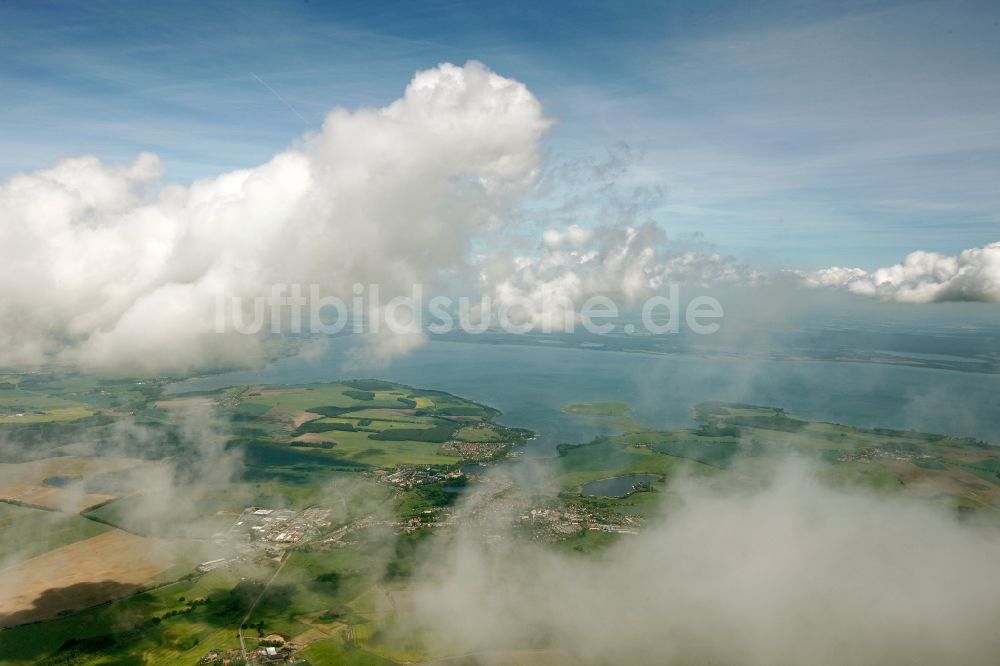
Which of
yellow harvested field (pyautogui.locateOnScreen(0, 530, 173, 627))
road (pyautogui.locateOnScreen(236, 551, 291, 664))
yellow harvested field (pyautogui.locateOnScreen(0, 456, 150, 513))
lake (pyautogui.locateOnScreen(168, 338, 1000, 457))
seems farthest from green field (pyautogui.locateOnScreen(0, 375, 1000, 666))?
lake (pyautogui.locateOnScreen(168, 338, 1000, 457))

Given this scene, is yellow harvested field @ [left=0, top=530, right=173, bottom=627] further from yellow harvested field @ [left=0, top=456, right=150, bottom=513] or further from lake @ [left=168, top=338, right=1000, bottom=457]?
lake @ [left=168, top=338, right=1000, bottom=457]

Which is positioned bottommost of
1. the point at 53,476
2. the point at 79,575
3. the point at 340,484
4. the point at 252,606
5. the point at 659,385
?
the point at 252,606

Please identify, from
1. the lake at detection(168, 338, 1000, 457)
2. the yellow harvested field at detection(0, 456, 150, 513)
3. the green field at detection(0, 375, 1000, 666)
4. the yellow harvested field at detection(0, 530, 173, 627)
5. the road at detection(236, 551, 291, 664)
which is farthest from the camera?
the lake at detection(168, 338, 1000, 457)

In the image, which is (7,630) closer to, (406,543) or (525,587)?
(406,543)

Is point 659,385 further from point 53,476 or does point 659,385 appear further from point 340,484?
point 53,476

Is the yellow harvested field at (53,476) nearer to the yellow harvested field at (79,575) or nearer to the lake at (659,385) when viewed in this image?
the yellow harvested field at (79,575)

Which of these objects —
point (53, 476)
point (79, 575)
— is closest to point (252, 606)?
point (79, 575)

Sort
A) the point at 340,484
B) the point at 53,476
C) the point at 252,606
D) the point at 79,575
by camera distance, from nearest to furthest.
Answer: the point at 252,606 → the point at 79,575 → the point at 340,484 → the point at 53,476

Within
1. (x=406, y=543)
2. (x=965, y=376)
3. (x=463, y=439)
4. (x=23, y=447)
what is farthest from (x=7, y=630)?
(x=965, y=376)
